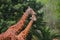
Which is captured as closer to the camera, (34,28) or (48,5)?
(34,28)

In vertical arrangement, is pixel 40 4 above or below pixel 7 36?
above

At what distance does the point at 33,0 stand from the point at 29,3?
1.12 feet

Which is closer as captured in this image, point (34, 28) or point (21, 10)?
point (21, 10)

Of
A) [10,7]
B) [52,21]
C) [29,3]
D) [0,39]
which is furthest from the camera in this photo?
[52,21]

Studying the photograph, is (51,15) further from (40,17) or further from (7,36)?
(7,36)

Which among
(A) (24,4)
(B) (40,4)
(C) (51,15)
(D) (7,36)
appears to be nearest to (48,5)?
(C) (51,15)

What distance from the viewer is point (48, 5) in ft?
53.0

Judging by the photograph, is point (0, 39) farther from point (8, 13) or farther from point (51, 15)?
point (51, 15)

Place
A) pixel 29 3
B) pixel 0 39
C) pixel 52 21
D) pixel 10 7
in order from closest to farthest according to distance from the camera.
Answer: pixel 0 39 → pixel 10 7 → pixel 29 3 → pixel 52 21

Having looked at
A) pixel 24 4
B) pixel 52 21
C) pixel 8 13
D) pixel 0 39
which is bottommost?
pixel 0 39

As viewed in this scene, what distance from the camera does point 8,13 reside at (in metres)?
10.5

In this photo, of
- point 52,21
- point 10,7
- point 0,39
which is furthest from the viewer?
point 52,21

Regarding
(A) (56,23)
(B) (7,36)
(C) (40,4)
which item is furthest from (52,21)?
(B) (7,36)

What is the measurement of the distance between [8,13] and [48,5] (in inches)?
238
